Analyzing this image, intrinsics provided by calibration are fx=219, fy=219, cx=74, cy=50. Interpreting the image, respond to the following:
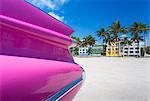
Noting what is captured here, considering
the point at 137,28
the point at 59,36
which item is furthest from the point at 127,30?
the point at 59,36

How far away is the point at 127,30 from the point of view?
67688 mm

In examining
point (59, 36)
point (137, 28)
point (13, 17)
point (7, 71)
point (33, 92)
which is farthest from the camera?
point (137, 28)

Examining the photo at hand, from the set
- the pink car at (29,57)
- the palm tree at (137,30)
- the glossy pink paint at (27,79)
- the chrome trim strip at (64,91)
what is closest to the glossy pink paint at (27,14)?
the pink car at (29,57)

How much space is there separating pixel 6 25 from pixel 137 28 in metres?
68.0

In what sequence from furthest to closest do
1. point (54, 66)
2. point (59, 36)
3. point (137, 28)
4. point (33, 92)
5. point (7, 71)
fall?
point (137, 28)
point (59, 36)
point (54, 66)
point (33, 92)
point (7, 71)

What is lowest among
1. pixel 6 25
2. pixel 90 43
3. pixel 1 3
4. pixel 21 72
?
pixel 21 72

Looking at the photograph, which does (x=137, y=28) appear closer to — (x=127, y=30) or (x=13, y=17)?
(x=127, y=30)

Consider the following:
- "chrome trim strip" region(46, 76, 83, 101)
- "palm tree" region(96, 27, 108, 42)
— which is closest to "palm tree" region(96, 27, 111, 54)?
"palm tree" region(96, 27, 108, 42)

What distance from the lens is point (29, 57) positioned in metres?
1.38

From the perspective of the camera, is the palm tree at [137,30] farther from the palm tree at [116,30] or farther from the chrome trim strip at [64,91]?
the chrome trim strip at [64,91]

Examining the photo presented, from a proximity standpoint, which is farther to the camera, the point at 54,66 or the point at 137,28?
the point at 137,28

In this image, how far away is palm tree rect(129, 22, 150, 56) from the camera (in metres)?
64.6

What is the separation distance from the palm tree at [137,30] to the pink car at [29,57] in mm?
65134

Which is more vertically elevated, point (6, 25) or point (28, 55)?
point (6, 25)
